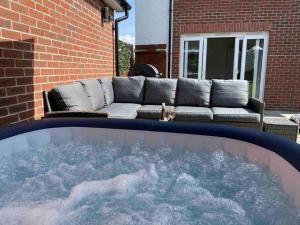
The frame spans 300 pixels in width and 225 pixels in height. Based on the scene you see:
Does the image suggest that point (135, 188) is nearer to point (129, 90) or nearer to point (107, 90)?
point (107, 90)

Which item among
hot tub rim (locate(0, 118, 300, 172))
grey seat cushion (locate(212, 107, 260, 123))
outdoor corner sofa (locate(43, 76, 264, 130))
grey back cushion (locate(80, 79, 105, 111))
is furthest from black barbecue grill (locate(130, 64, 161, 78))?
hot tub rim (locate(0, 118, 300, 172))

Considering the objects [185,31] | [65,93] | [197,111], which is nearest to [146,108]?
[197,111]

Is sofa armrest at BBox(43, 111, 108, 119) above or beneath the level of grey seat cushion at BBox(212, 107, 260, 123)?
above

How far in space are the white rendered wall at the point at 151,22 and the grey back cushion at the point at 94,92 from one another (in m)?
3.18

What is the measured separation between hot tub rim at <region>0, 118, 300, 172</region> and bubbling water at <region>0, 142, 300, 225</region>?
0.19m

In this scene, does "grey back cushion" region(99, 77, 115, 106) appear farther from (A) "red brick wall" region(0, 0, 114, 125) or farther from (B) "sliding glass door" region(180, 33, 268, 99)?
(B) "sliding glass door" region(180, 33, 268, 99)

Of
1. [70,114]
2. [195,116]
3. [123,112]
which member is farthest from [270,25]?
[70,114]

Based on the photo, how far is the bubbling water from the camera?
4.87ft

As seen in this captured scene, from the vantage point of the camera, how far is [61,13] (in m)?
3.35

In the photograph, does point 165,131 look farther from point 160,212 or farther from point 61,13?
point 61,13

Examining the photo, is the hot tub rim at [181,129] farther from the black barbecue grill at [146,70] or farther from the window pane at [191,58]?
the window pane at [191,58]

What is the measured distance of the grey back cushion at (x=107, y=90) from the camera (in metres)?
4.24

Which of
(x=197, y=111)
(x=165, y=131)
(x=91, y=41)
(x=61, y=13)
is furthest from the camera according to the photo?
(x=91, y=41)

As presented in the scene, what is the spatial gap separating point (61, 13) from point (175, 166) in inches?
101
